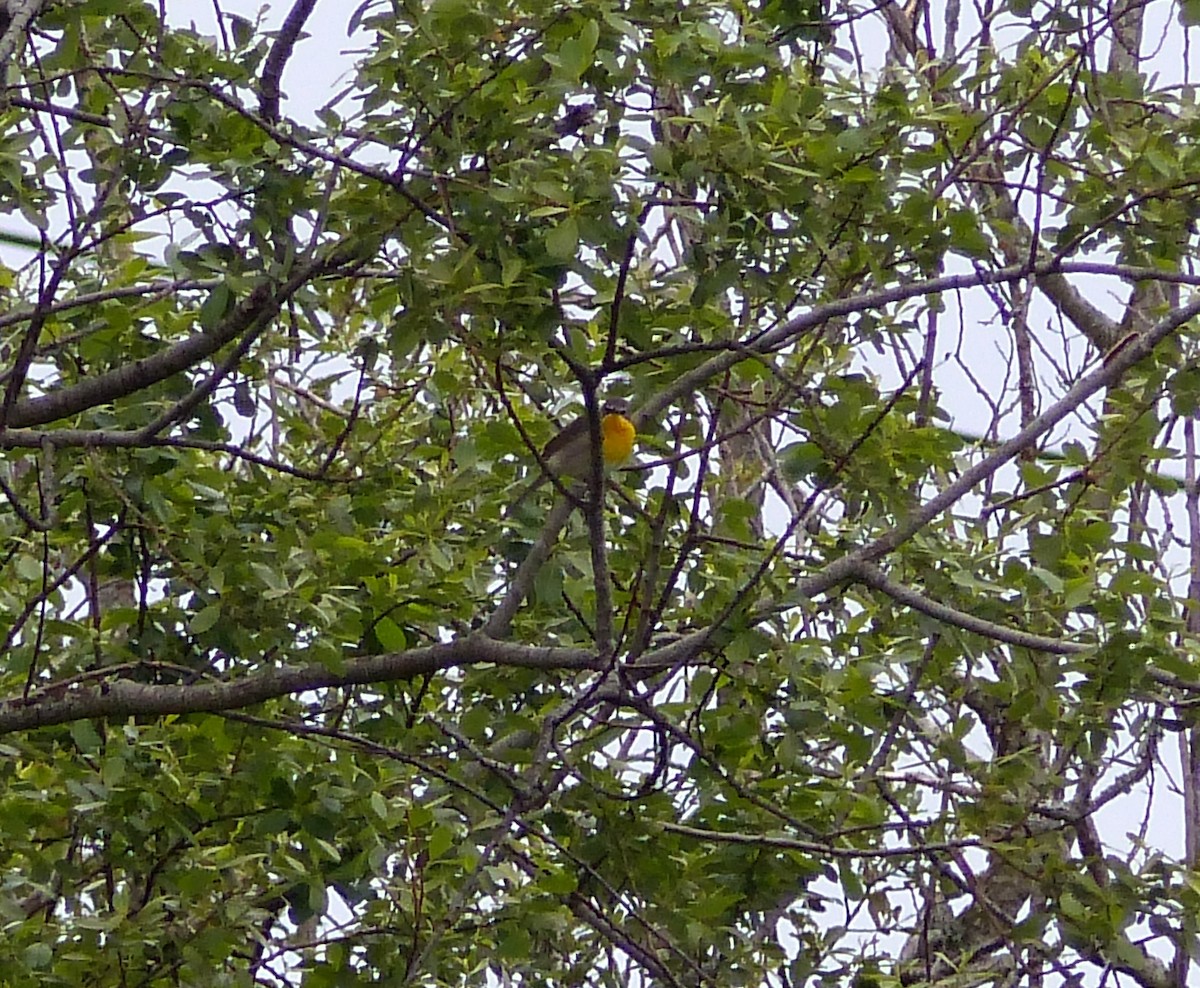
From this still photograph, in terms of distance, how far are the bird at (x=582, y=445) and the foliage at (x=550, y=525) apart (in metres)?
0.06

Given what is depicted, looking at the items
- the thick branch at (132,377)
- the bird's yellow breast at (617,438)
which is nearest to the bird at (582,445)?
the bird's yellow breast at (617,438)

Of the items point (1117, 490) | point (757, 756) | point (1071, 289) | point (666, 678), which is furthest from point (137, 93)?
point (1071, 289)

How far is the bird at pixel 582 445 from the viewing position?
317 cm

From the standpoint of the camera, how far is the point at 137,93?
3236mm

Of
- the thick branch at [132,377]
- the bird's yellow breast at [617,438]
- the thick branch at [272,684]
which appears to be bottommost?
the thick branch at [272,684]

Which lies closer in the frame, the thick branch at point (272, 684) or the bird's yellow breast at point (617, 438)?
the thick branch at point (272, 684)

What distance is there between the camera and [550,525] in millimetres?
2984

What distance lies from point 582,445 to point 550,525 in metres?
0.57

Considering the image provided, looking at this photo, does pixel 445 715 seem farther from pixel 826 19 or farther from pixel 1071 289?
pixel 1071 289

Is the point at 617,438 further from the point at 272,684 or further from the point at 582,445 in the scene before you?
the point at 272,684

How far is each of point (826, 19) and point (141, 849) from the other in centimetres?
193

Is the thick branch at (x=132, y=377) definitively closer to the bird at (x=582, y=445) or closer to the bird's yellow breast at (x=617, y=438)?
the bird at (x=582, y=445)

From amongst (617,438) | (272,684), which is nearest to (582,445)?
(617,438)

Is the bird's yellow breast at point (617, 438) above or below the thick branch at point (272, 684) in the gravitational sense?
above
